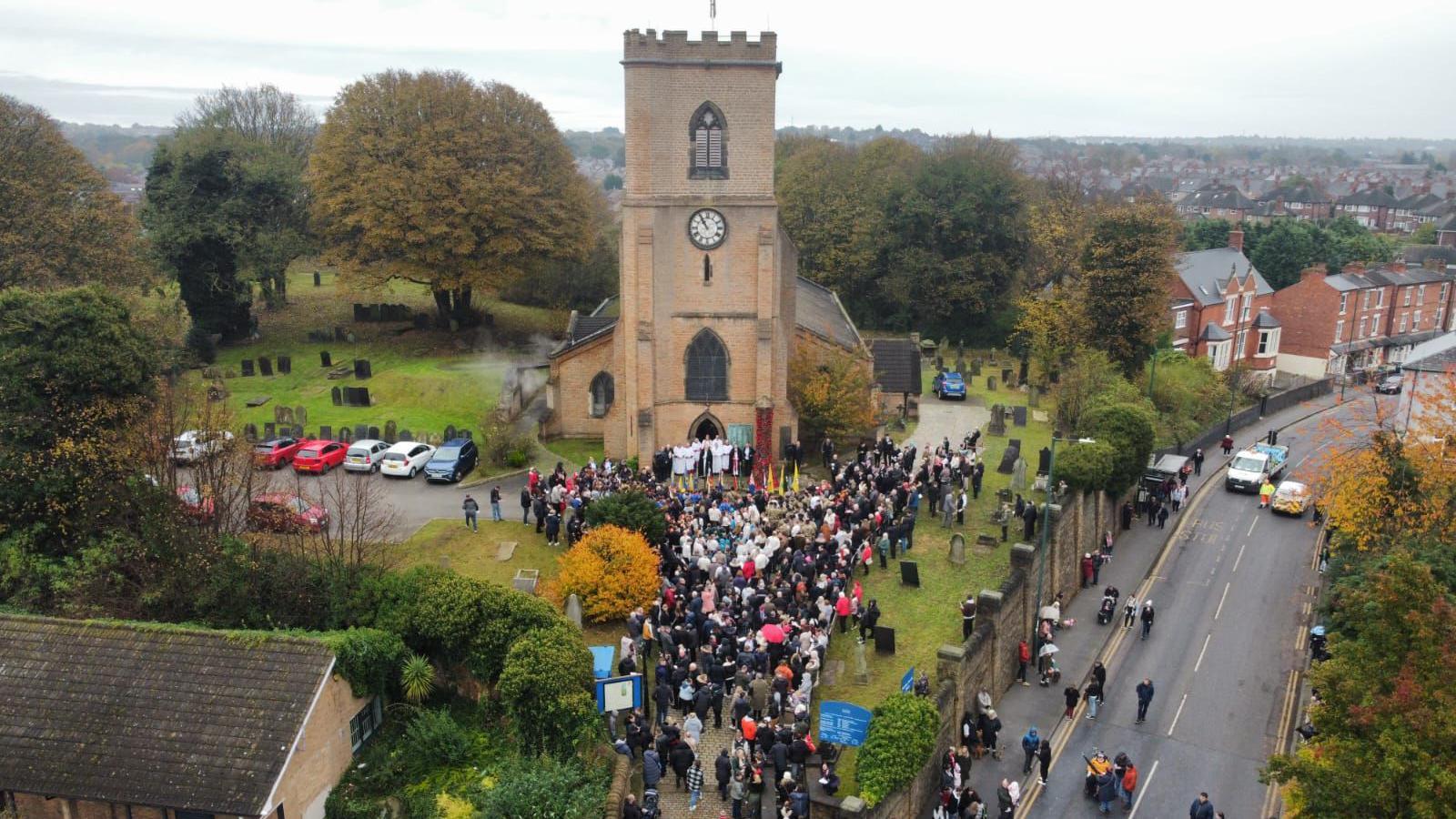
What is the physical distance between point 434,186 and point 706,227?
1764cm

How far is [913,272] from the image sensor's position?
218 ft

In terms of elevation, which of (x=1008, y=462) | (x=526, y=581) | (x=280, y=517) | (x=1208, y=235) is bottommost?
(x=1008, y=462)

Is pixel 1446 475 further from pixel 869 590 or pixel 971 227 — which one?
pixel 971 227

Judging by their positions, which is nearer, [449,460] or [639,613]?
[639,613]

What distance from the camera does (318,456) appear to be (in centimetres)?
3562

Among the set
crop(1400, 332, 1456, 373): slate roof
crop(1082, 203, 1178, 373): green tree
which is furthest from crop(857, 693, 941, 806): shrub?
crop(1082, 203, 1178, 373): green tree

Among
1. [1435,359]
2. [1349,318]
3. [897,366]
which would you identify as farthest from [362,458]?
[1349,318]

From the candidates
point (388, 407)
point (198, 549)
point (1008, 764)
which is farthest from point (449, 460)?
point (1008, 764)

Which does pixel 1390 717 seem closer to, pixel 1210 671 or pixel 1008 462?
pixel 1210 671

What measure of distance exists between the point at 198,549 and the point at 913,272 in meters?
50.5

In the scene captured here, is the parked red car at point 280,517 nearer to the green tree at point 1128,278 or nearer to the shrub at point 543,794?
the shrub at point 543,794

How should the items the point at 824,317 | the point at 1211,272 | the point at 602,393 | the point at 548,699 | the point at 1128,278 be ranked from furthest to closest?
the point at 1211,272, the point at 824,317, the point at 1128,278, the point at 602,393, the point at 548,699

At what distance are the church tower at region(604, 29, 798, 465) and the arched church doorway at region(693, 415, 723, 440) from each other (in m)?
0.05

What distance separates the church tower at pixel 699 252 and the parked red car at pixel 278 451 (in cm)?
1097
